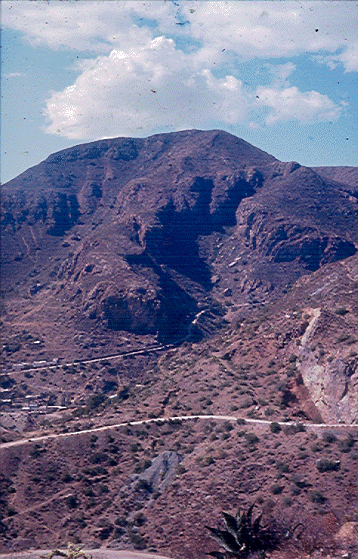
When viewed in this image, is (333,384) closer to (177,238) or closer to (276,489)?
(276,489)

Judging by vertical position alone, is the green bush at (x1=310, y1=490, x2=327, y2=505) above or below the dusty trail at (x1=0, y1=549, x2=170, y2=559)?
above

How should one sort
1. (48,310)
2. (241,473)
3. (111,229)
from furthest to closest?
(111,229) < (48,310) < (241,473)

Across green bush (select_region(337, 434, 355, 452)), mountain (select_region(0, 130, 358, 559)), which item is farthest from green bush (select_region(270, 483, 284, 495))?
green bush (select_region(337, 434, 355, 452))

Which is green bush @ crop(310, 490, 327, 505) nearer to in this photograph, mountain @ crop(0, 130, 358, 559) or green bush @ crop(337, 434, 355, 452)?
mountain @ crop(0, 130, 358, 559)

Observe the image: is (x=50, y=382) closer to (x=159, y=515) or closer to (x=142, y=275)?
(x=142, y=275)

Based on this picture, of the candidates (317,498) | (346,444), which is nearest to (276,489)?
(317,498)

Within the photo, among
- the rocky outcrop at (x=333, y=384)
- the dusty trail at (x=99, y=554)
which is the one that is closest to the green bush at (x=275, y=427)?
the rocky outcrop at (x=333, y=384)

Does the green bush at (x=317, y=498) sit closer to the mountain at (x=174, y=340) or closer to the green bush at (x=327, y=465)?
the mountain at (x=174, y=340)

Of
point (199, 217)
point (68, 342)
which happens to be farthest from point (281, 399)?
point (199, 217)
